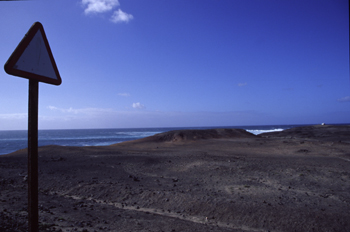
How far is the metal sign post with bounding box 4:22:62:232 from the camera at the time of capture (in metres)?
2.30

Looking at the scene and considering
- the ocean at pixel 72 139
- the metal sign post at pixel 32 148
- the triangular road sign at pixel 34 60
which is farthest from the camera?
the ocean at pixel 72 139

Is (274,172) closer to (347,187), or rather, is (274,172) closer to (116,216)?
(347,187)

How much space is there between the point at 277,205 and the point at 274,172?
10.2ft

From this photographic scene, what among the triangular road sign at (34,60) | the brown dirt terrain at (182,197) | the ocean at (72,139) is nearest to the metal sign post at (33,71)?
the triangular road sign at (34,60)

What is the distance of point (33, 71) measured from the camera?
94.3 inches

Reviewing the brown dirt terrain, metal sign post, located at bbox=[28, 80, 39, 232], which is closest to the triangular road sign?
metal sign post, located at bbox=[28, 80, 39, 232]

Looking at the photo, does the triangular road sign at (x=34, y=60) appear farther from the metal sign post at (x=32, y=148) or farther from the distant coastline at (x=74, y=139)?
the distant coastline at (x=74, y=139)

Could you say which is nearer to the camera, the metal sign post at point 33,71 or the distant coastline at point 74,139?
the metal sign post at point 33,71

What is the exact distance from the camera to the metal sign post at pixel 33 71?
2.30m

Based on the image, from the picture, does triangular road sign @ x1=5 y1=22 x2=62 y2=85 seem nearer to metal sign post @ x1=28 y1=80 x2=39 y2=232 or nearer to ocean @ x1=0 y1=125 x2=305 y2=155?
metal sign post @ x1=28 y1=80 x2=39 y2=232

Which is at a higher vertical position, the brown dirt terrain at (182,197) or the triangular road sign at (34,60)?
the triangular road sign at (34,60)

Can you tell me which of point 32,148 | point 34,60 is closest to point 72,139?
point 32,148

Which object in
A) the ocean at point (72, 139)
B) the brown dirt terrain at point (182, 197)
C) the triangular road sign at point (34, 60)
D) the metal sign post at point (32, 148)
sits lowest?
the ocean at point (72, 139)

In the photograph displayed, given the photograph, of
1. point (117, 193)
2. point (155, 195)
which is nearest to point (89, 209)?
point (117, 193)
